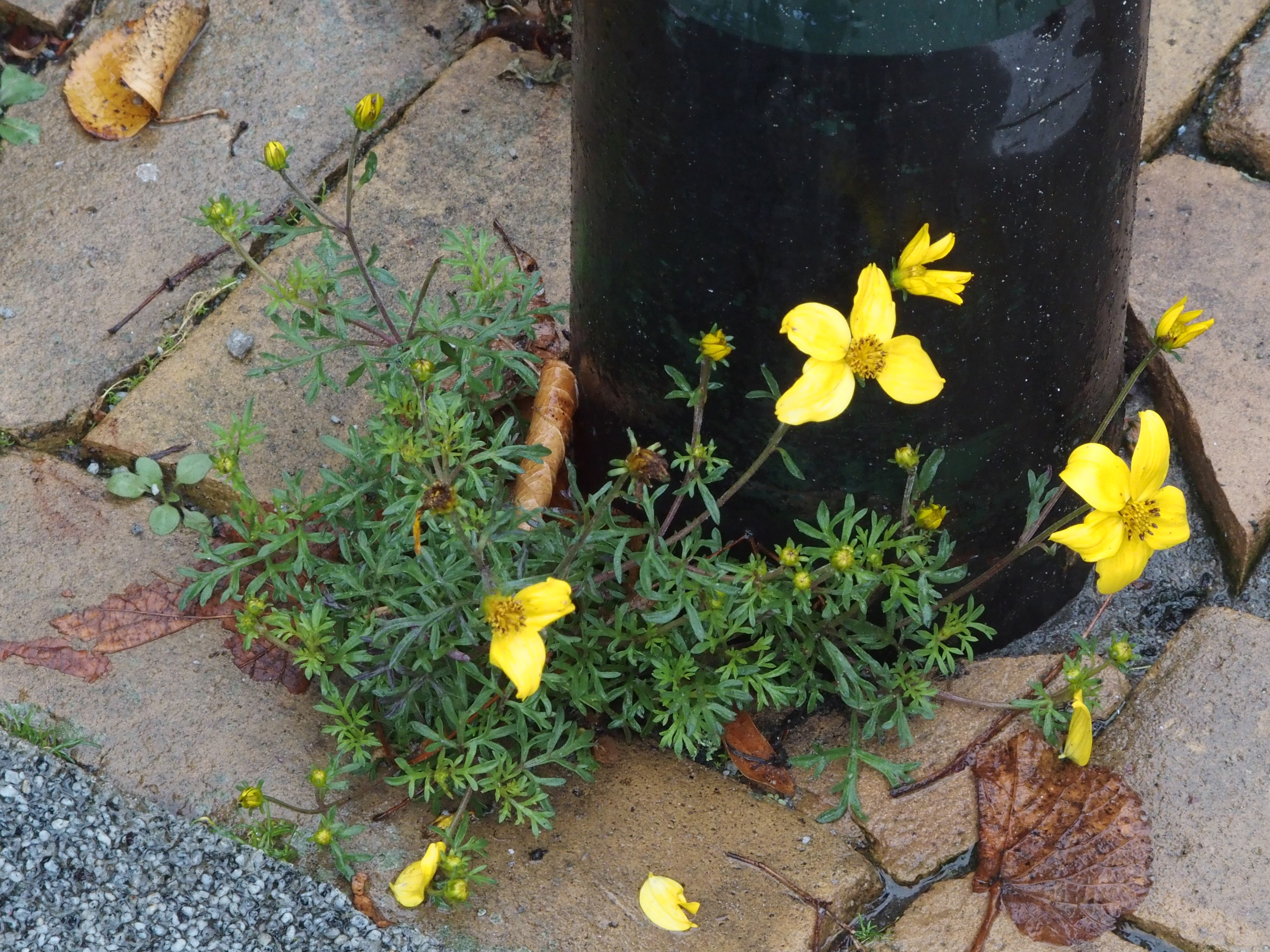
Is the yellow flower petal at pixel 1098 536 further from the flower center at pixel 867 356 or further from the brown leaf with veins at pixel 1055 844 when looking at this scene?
the brown leaf with veins at pixel 1055 844

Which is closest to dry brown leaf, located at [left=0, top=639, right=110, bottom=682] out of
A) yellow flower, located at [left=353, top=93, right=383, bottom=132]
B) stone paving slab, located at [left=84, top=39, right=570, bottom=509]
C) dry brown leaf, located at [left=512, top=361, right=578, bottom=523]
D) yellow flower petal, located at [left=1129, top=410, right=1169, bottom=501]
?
stone paving slab, located at [left=84, top=39, right=570, bottom=509]

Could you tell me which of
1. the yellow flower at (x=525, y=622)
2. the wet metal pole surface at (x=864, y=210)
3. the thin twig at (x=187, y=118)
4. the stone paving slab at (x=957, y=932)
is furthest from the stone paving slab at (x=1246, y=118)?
the thin twig at (x=187, y=118)

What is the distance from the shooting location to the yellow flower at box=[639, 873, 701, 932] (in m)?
1.95

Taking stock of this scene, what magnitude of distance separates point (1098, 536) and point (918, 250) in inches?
18.3

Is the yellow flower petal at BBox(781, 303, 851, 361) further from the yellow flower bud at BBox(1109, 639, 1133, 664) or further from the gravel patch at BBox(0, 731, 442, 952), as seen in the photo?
the gravel patch at BBox(0, 731, 442, 952)

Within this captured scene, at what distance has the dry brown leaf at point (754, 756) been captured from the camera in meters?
2.26

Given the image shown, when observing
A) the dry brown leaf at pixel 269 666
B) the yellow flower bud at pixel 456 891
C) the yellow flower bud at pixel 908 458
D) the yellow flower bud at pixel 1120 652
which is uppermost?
the yellow flower bud at pixel 908 458

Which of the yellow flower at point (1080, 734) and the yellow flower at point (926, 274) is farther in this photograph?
the yellow flower at point (1080, 734)

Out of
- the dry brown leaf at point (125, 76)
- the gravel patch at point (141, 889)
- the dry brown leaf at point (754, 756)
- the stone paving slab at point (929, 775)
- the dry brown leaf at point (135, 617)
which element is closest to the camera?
the gravel patch at point (141, 889)

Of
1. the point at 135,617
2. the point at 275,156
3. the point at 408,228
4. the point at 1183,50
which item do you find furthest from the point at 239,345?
the point at 1183,50

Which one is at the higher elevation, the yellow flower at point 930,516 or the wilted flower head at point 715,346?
the wilted flower head at point 715,346

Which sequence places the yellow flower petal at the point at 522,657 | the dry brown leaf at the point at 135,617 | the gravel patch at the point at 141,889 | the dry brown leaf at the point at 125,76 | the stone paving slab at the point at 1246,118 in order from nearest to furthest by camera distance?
1. the yellow flower petal at the point at 522,657
2. the gravel patch at the point at 141,889
3. the dry brown leaf at the point at 135,617
4. the stone paving slab at the point at 1246,118
5. the dry brown leaf at the point at 125,76

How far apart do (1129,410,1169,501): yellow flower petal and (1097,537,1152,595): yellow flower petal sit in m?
0.06

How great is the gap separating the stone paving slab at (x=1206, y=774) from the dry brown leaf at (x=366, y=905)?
3.70 ft
